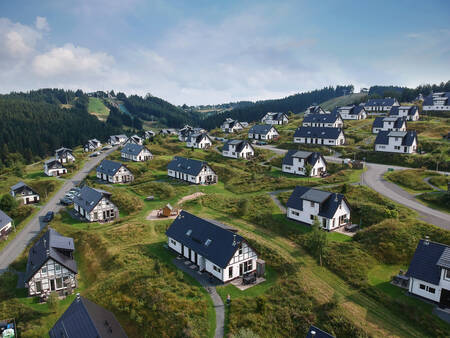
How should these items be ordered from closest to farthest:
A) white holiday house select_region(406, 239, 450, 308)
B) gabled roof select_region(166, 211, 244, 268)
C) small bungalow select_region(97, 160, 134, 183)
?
1. white holiday house select_region(406, 239, 450, 308)
2. gabled roof select_region(166, 211, 244, 268)
3. small bungalow select_region(97, 160, 134, 183)

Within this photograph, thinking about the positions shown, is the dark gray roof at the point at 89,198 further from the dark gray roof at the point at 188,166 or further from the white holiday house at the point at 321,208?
the white holiday house at the point at 321,208

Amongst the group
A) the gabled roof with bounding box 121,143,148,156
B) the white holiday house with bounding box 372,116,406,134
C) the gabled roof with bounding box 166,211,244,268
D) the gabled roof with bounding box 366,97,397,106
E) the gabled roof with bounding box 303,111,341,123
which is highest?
the gabled roof with bounding box 366,97,397,106

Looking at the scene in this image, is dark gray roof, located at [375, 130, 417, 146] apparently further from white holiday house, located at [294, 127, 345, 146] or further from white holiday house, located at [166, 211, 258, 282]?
white holiday house, located at [166, 211, 258, 282]

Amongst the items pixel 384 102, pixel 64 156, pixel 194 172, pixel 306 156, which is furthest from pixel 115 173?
pixel 384 102

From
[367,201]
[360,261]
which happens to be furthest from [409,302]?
[367,201]

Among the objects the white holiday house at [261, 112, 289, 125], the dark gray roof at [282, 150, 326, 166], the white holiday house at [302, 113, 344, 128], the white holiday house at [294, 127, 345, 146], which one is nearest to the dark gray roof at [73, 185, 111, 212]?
the dark gray roof at [282, 150, 326, 166]

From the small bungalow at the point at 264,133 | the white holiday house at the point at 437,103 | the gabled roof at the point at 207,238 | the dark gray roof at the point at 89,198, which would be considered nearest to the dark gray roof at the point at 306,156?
the gabled roof at the point at 207,238
